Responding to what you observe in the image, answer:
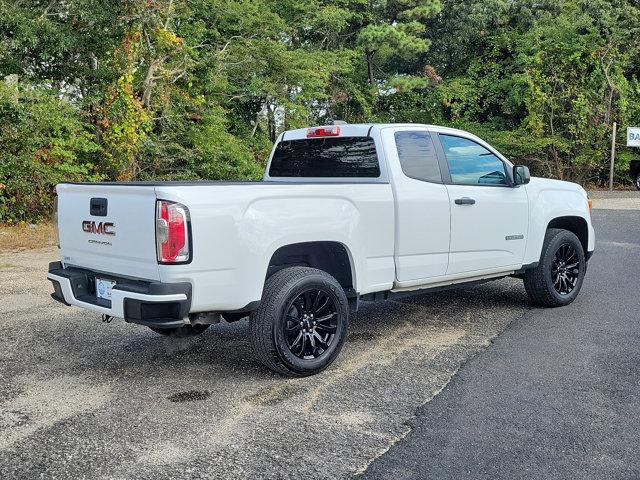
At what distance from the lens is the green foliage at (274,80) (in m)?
13.8

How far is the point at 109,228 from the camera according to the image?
4.34 meters

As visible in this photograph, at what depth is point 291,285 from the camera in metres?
4.43

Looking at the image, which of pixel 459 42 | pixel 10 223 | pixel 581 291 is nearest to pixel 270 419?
pixel 581 291

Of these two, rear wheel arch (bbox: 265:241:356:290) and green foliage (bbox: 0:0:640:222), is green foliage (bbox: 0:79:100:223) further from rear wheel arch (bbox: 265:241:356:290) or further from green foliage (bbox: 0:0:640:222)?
rear wheel arch (bbox: 265:241:356:290)

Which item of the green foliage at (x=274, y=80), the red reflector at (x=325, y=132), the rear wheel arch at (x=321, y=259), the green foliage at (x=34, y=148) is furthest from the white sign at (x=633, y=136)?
the rear wheel arch at (x=321, y=259)

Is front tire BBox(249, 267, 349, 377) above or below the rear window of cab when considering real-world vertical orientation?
below

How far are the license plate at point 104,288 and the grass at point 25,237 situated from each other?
24.6ft

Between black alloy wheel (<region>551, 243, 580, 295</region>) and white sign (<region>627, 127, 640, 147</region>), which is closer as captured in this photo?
black alloy wheel (<region>551, 243, 580, 295</region>)

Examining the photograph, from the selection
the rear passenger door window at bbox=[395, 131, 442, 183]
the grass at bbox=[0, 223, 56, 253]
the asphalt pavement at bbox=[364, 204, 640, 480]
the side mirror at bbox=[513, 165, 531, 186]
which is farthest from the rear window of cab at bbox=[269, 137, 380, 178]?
the grass at bbox=[0, 223, 56, 253]

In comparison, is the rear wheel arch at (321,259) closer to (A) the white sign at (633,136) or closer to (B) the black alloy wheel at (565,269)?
(B) the black alloy wheel at (565,269)

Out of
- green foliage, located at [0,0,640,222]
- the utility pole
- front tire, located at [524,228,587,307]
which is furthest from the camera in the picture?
the utility pole

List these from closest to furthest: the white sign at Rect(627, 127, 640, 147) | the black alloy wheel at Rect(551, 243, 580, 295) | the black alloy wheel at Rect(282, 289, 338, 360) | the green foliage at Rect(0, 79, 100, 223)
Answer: the black alloy wheel at Rect(282, 289, 338, 360) < the black alloy wheel at Rect(551, 243, 580, 295) < the green foliage at Rect(0, 79, 100, 223) < the white sign at Rect(627, 127, 640, 147)

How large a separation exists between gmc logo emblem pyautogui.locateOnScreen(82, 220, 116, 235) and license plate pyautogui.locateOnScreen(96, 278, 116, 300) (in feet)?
1.09

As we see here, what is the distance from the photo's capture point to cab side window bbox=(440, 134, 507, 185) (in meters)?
5.78
